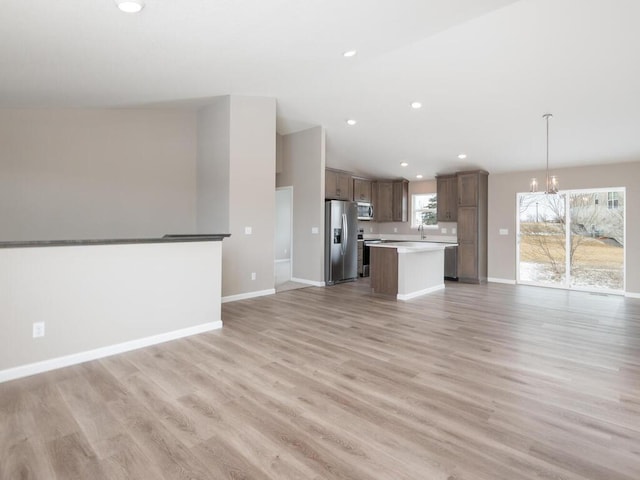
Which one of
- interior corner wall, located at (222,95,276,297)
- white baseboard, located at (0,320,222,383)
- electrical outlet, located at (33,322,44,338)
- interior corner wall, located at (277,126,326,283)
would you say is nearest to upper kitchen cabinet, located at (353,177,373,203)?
interior corner wall, located at (277,126,326,283)

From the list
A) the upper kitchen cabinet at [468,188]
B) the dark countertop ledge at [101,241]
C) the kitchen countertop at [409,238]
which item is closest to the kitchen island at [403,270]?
the upper kitchen cabinet at [468,188]

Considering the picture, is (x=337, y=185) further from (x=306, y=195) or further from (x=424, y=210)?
(x=424, y=210)

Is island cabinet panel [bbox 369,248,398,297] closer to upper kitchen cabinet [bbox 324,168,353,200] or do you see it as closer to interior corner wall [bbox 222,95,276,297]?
interior corner wall [bbox 222,95,276,297]

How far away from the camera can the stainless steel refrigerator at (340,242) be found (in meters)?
6.78

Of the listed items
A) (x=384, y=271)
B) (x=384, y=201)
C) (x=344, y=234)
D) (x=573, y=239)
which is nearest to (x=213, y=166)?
(x=344, y=234)

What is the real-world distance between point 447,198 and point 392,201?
4.50ft

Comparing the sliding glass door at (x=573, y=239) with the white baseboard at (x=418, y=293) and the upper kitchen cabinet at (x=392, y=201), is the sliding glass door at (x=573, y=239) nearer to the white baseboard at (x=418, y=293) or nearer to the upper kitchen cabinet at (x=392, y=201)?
the white baseboard at (x=418, y=293)

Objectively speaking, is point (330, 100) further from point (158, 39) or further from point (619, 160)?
point (619, 160)

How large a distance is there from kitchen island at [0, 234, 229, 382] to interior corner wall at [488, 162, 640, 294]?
20.3ft

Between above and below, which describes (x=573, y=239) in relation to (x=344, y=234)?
below

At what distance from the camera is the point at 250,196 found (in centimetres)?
534

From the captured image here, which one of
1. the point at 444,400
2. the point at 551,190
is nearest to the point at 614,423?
the point at 444,400

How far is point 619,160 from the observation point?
609 cm

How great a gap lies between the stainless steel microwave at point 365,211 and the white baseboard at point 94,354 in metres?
5.09
